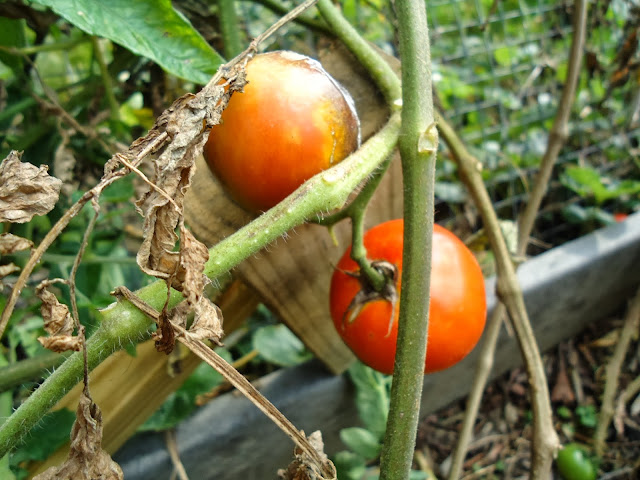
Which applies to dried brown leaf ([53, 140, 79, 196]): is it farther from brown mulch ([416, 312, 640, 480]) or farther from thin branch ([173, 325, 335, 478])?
brown mulch ([416, 312, 640, 480])

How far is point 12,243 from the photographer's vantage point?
0.35 meters

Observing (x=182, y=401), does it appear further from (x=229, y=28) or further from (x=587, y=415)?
(x=587, y=415)

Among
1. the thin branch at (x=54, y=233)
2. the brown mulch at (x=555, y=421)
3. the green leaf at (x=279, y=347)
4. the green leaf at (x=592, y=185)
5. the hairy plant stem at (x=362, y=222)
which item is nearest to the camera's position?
the thin branch at (x=54, y=233)


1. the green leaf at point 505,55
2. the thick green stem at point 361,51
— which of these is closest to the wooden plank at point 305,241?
the thick green stem at point 361,51

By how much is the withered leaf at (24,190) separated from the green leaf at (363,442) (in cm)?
54

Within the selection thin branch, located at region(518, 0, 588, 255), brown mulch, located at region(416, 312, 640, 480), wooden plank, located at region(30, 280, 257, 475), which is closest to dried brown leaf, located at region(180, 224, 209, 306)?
Answer: wooden plank, located at region(30, 280, 257, 475)

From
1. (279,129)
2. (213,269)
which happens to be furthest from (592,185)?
(213,269)

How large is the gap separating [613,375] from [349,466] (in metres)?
0.73

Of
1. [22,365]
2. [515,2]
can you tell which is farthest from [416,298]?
[515,2]

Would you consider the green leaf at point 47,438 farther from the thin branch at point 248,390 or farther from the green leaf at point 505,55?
the green leaf at point 505,55

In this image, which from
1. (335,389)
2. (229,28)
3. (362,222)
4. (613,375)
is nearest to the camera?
(362,222)

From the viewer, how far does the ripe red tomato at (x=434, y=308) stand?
0.58m

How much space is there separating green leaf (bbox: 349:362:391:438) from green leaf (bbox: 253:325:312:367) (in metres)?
0.12

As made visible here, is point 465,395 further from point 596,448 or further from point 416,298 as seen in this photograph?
point 416,298
